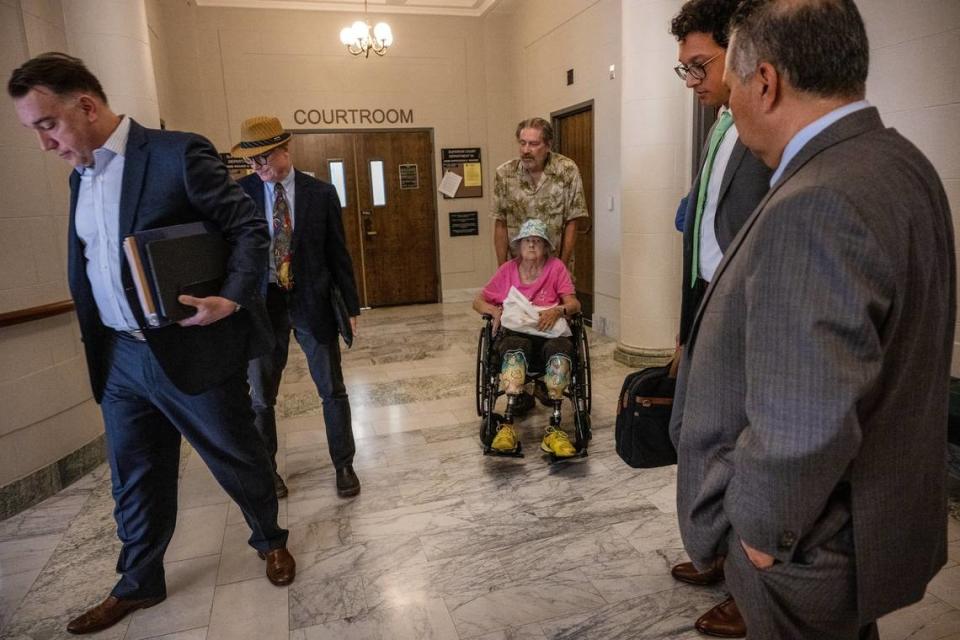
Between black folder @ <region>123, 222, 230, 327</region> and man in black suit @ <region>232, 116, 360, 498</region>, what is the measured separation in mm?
664

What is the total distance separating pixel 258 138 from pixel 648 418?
5.82 ft

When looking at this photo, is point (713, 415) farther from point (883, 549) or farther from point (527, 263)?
point (527, 263)

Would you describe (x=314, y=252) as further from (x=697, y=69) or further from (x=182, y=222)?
(x=697, y=69)

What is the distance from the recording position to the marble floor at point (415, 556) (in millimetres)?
1878

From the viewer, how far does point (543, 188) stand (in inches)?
139

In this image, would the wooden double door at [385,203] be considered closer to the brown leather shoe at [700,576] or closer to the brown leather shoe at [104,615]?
the brown leather shoe at [104,615]

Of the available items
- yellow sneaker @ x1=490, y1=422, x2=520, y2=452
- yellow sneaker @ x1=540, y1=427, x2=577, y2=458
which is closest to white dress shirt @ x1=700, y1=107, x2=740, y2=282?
yellow sneaker @ x1=540, y1=427, x2=577, y2=458

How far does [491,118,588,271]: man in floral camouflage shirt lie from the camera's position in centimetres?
344

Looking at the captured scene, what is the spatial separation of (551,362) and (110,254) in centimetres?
189

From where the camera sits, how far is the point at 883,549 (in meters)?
0.87

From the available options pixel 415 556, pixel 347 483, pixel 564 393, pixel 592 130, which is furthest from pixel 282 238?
pixel 592 130

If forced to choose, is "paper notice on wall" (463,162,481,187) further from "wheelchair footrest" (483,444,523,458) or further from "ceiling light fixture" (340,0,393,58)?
"wheelchair footrest" (483,444,523,458)

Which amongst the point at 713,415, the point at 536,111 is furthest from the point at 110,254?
the point at 536,111

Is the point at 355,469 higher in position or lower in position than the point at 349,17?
lower
